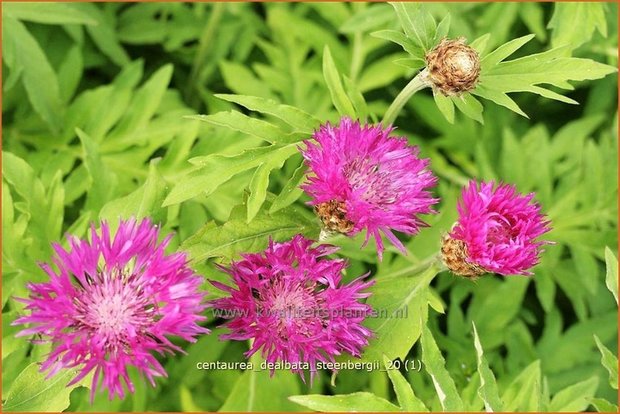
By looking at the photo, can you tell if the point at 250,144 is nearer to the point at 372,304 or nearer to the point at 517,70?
the point at 372,304

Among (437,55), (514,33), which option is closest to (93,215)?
(437,55)

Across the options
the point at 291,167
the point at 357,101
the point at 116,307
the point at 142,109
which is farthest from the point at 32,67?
the point at 116,307

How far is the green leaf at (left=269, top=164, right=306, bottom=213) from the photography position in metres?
1.51

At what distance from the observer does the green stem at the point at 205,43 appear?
277cm

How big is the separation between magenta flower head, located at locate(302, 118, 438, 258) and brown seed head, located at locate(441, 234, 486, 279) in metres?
0.10

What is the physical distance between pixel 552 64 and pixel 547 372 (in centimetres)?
137

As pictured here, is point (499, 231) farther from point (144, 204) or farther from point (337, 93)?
point (144, 204)

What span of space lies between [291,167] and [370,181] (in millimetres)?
1243

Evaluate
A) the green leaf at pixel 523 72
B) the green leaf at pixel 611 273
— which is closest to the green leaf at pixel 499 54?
the green leaf at pixel 523 72

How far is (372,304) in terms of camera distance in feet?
5.45

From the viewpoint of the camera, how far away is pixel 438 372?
1577 millimetres

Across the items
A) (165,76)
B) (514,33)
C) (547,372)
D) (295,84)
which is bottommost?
(547,372)

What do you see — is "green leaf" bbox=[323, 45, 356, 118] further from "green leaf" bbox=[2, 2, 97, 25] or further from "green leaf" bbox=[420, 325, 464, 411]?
"green leaf" bbox=[2, 2, 97, 25]

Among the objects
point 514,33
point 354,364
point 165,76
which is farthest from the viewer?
point 514,33
